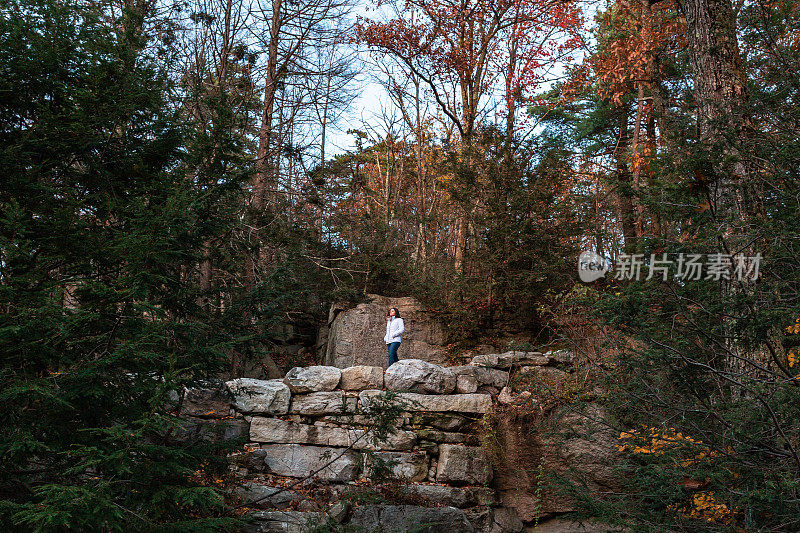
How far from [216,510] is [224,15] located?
8815mm

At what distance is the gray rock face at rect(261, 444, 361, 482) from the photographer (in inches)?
285

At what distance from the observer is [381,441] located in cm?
716

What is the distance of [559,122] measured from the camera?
54.7 ft

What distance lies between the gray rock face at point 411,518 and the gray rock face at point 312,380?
221cm

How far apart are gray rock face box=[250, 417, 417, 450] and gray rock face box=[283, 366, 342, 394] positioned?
0.56 metres

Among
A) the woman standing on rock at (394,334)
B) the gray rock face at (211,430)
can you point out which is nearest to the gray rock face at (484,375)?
Answer: the woman standing on rock at (394,334)

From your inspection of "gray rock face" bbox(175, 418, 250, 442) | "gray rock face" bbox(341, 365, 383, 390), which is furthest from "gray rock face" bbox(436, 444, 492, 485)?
"gray rock face" bbox(175, 418, 250, 442)

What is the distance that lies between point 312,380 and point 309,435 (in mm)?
830

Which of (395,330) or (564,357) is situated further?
(395,330)

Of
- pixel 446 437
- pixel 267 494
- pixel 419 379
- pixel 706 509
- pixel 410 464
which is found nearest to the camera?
pixel 706 509

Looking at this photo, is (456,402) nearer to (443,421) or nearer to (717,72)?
(443,421)

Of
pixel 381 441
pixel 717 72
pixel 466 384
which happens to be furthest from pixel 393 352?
pixel 717 72

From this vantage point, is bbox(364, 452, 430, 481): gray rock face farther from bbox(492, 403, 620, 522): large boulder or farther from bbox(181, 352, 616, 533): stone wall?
bbox(492, 403, 620, 522): large boulder

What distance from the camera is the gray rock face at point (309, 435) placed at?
7.64 m
